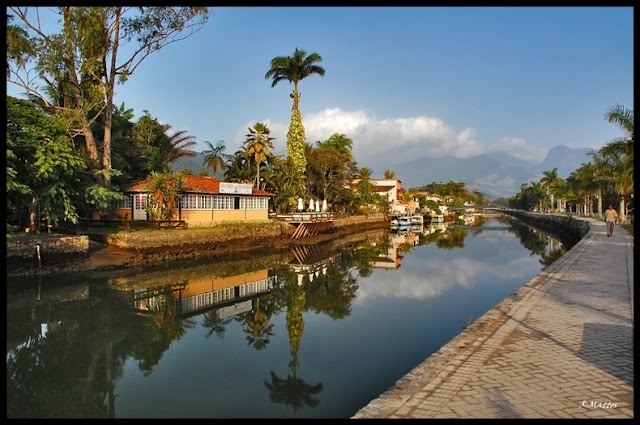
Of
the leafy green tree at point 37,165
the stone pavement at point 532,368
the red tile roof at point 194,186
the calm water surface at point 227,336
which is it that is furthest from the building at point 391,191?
the stone pavement at point 532,368

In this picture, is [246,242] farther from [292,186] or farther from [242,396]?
[242,396]

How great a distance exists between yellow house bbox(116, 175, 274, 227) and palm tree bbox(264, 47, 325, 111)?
16735 millimetres

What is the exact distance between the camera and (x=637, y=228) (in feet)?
17.6

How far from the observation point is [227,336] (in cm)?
1252

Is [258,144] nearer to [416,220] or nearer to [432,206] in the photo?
[416,220]

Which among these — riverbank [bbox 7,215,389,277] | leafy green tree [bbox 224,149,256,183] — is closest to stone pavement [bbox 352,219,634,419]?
riverbank [bbox 7,215,389,277]

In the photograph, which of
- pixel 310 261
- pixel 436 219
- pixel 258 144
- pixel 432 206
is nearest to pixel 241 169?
pixel 258 144

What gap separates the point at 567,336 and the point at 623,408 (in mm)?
2948

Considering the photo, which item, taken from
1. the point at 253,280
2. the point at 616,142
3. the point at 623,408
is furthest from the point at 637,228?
the point at 616,142

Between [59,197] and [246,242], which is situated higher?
[59,197]

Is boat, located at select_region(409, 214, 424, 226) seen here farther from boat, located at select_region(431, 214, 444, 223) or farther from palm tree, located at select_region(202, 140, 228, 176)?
palm tree, located at select_region(202, 140, 228, 176)

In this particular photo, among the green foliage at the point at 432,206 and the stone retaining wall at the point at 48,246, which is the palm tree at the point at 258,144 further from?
the green foliage at the point at 432,206

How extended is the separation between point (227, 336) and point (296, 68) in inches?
1647

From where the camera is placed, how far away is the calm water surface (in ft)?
27.1
